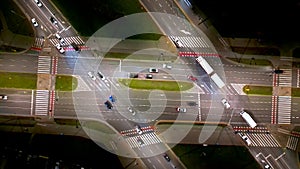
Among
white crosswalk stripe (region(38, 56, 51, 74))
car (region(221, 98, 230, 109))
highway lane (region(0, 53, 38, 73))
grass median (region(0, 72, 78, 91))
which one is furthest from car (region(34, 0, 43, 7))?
car (region(221, 98, 230, 109))

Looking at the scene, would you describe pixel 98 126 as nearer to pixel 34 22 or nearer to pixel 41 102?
pixel 41 102

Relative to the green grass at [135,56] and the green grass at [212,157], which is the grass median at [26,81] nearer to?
the green grass at [135,56]

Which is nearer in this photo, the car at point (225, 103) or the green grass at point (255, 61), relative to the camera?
the car at point (225, 103)

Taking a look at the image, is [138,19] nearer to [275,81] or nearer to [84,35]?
[84,35]

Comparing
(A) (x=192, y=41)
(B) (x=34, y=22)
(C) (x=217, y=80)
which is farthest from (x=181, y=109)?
(B) (x=34, y=22)

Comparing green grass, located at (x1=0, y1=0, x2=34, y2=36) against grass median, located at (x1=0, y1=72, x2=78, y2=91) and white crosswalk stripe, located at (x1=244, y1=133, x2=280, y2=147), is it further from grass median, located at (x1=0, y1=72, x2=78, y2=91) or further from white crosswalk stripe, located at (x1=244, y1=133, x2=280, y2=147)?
white crosswalk stripe, located at (x1=244, y1=133, x2=280, y2=147)

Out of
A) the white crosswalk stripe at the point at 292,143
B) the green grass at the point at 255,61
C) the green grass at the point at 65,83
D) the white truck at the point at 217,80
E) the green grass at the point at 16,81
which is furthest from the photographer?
the green grass at the point at 255,61

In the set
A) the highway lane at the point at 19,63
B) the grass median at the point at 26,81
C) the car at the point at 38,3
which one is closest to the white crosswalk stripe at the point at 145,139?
the grass median at the point at 26,81
